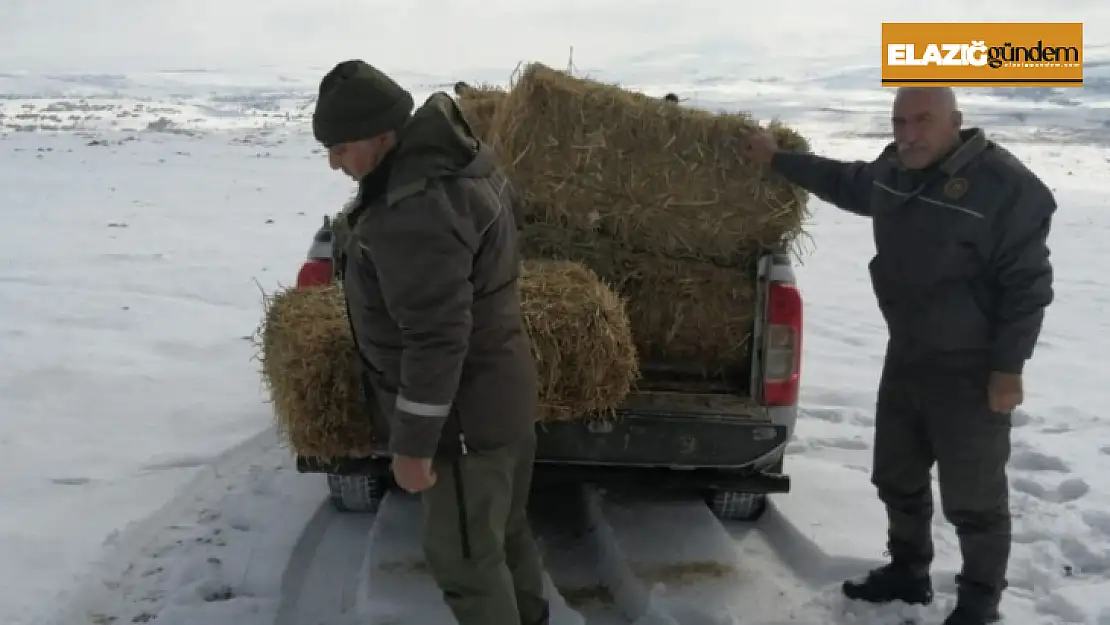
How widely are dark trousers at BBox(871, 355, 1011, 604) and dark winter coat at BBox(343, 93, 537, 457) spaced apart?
4.92 ft

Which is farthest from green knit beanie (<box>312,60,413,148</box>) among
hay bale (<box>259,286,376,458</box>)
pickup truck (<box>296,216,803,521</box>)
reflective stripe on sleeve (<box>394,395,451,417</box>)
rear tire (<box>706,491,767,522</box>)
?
rear tire (<box>706,491,767,522</box>)

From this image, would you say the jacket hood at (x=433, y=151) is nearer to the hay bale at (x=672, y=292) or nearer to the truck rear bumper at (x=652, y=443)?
the truck rear bumper at (x=652, y=443)

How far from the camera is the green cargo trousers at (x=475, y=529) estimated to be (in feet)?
8.68

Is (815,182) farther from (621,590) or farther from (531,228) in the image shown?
(621,590)

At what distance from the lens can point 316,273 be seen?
12.8 ft

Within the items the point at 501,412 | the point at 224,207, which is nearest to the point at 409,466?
the point at 501,412

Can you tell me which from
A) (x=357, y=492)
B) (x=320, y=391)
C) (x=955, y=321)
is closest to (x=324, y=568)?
(x=357, y=492)

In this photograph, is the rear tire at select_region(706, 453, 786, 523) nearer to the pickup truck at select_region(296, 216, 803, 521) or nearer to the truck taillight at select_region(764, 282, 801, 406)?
the pickup truck at select_region(296, 216, 803, 521)

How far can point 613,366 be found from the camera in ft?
11.0

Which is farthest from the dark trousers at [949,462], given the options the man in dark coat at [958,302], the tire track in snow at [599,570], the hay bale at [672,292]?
the hay bale at [672,292]

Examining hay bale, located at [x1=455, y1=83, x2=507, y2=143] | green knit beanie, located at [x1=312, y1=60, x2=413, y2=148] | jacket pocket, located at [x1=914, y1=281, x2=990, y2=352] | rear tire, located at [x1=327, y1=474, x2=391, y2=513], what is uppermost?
hay bale, located at [x1=455, y1=83, x2=507, y2=143]

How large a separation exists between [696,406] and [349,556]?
1.59m

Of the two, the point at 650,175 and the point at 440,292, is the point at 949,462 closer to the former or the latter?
the point at 650,175

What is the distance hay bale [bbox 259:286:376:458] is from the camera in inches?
125
